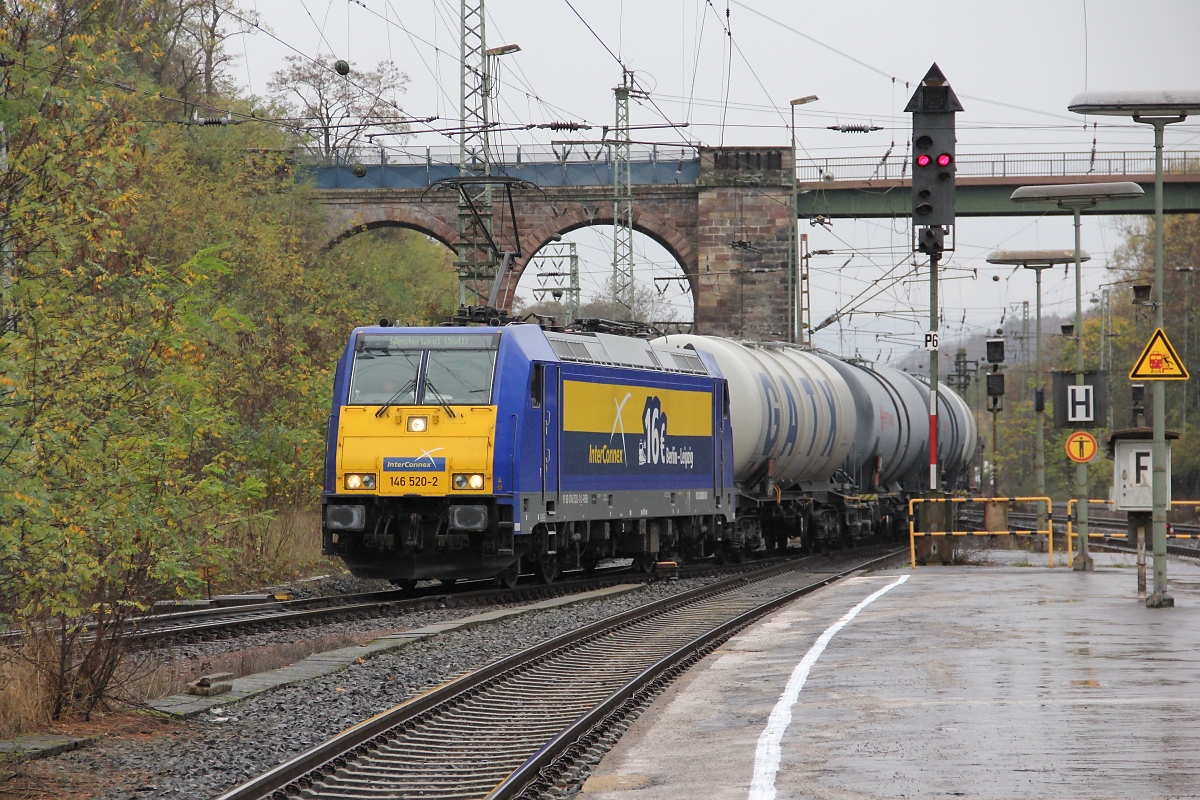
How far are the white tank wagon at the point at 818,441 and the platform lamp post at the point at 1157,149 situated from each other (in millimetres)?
9152

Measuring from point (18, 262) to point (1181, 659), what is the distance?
9407 millimetres

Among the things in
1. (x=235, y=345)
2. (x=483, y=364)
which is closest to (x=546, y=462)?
(x=483, y=364)

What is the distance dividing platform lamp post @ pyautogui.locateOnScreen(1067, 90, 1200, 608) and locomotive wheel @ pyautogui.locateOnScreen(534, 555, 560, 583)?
26.8 feet

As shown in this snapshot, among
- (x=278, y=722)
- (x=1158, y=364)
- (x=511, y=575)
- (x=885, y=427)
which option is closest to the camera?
(x=278, y=722)

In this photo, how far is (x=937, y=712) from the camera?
944 centimetres

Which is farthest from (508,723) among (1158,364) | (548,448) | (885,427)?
(885,427)

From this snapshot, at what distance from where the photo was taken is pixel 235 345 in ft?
80.2

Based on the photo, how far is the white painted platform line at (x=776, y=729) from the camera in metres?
7.42

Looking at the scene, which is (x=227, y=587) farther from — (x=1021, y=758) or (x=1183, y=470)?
(x=1183, y=470)

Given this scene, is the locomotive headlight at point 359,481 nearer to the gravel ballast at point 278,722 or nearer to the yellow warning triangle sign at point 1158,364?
the gravel ballast at point 278,722

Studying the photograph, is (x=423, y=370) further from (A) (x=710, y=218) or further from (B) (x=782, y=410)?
(A) (x=710, y=218)

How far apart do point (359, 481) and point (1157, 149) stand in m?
9.96

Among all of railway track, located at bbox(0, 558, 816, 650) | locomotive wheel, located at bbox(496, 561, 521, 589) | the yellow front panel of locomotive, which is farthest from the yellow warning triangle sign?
locomotive wheel, located at bbox(496, 561, 521, 589)

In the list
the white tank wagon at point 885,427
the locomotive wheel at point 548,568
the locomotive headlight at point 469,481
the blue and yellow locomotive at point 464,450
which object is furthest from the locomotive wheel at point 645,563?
the white tank wagon at point 885,427
